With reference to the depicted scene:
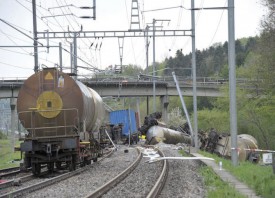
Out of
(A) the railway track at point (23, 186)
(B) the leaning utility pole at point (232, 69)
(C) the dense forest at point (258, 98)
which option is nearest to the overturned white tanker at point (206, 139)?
(C) the dense forest at point (258, 98)

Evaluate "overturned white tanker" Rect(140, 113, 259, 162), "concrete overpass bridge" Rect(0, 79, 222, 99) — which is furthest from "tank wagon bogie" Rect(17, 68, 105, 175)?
"concrete overpass bridge" Rect(0, 79, 222, 99)

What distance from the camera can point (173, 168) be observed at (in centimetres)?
1969

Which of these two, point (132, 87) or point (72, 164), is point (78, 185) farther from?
point (132, 87)

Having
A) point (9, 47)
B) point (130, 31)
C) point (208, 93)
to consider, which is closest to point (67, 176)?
point (9, 47)

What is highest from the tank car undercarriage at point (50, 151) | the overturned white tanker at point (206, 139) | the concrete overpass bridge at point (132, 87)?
the concrete overpass bridge at point (132, 87)

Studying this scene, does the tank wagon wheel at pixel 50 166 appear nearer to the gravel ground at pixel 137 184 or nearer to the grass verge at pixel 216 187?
the gravel ground at pixel 137 184

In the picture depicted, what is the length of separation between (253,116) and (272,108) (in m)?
12.4

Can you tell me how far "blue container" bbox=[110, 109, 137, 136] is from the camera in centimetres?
4859

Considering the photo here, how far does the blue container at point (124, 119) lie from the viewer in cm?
4859

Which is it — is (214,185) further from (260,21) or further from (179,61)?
(179,61)

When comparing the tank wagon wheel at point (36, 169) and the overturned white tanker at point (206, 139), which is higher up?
the tank wagon wheel at point (36, 169)

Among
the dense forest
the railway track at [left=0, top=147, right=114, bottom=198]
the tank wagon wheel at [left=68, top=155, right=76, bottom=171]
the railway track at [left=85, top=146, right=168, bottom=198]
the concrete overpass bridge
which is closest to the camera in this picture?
the railway track at [left=85, top=146, right=168, bottom=198]

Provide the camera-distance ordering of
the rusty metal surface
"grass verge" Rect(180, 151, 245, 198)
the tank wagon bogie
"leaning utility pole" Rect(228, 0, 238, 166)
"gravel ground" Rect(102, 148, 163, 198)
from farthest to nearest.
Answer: "leaning utility pole" Rect(228, 0, 238, 166) → the rusty metal surface → the tank wagon bogie → "gravel ground" Rect(102, 148, 163, 198) → "grass verge" Rect(180, 151, 245, 198)

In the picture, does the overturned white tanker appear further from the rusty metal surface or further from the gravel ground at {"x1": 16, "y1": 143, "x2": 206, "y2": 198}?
the rusty metal surface
